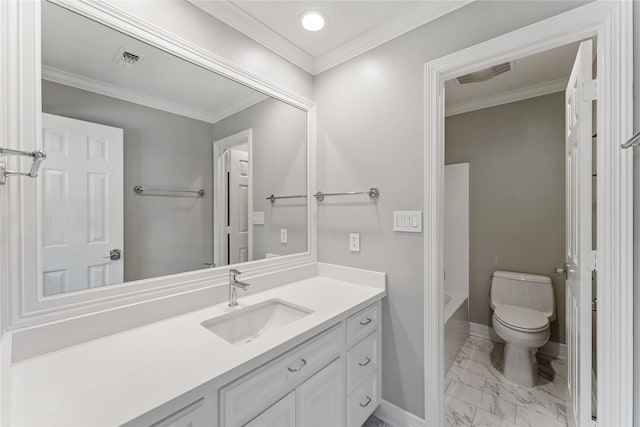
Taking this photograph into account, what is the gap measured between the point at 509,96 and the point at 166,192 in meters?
3.02

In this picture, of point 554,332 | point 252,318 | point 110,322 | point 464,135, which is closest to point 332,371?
point 252,318

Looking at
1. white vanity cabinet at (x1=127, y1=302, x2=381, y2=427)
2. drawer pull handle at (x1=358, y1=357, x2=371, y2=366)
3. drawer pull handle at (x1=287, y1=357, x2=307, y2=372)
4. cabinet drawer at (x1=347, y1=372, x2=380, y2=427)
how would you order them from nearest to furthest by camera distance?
white vanity cabinet at (x1=127, y1=302, x2=381, y2=427), drawer pull handle at (x1=287, y1=357, x2=307, y2=372), cabinet drawer at (x1=347, y1=372, x2=380, y2=427), drawer pull handle at (x1=358, y1=357, x2=371, y2=366)

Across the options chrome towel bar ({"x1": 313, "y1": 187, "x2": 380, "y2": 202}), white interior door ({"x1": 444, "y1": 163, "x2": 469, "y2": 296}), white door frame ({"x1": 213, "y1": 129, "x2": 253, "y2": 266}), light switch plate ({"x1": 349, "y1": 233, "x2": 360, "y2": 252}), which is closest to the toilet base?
white interior door ({"x1": 444, "y1": 163, "x2": 469, "y2": 296})

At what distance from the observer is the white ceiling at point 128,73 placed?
1.01 m

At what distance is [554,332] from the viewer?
95.2 inches

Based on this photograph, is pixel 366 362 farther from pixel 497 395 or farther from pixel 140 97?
pixel 140 97

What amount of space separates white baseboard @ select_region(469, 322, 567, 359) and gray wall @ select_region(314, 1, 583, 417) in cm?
162

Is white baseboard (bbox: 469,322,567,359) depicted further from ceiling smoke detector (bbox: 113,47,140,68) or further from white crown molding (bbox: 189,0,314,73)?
ceiling smoke detector (bbox: 113,47,140,68)

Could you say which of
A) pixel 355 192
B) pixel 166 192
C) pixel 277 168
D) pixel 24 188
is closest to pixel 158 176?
pixel 166 192

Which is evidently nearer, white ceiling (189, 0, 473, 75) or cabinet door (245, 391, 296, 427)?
cabinet door (245, 391, 296, 427)

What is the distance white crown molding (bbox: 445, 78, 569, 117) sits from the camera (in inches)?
91.6

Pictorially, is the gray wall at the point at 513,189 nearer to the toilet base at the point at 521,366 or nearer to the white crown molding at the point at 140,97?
the toilet base at the point at 521,366

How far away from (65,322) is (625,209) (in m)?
2.17

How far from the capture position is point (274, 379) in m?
1.02
